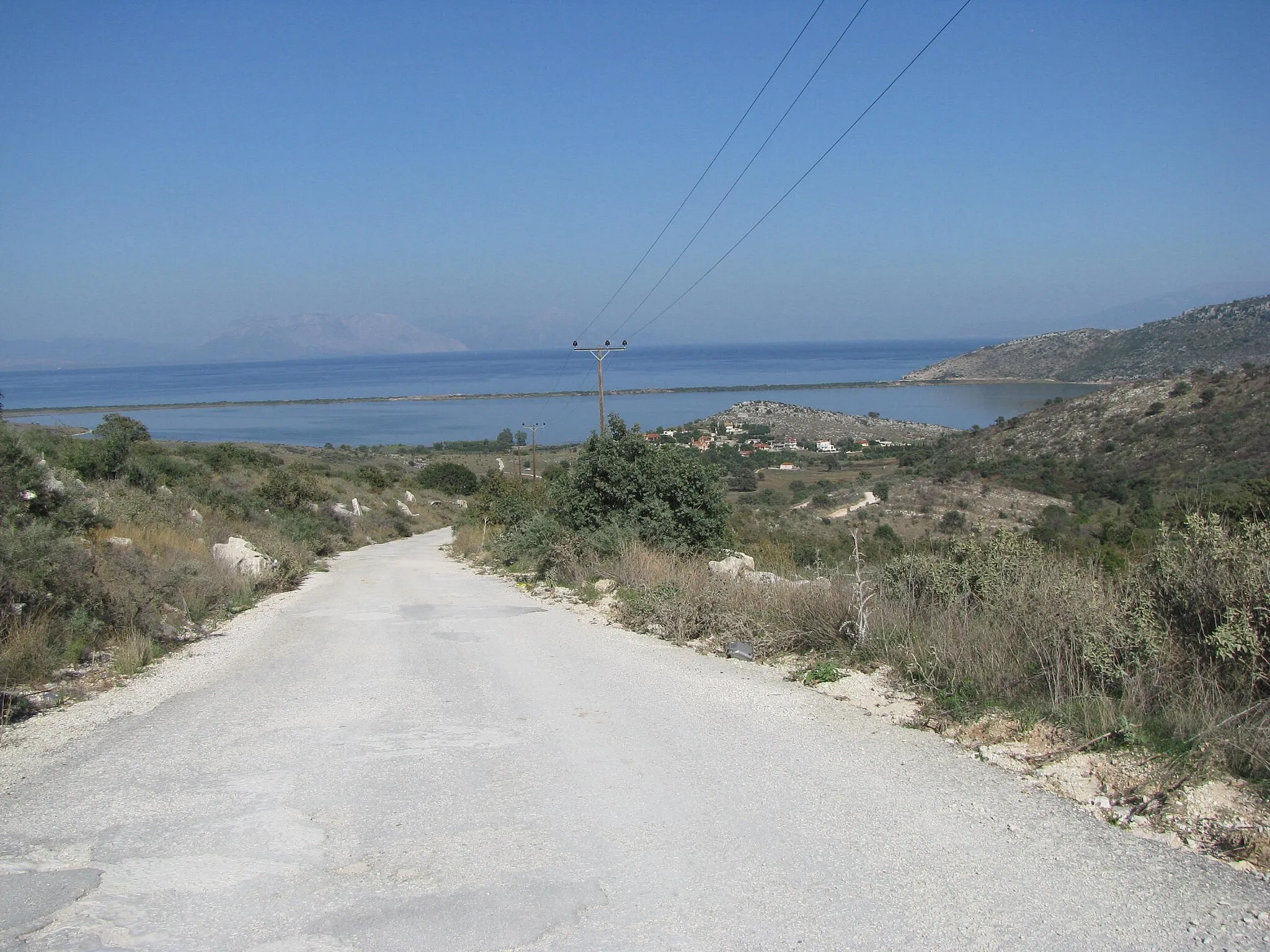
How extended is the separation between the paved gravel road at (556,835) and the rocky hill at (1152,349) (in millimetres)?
48205

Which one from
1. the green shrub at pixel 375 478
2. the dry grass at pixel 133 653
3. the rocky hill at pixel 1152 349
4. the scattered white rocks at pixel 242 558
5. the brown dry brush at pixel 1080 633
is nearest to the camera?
the brown dry brush at pixel 1080 633

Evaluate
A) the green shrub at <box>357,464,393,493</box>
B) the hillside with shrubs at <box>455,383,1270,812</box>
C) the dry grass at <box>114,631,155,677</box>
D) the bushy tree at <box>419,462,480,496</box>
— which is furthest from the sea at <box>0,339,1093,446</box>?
the dry grass at <box>114,631,155,677</box>

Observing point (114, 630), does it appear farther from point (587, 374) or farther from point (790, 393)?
point (587, 374)

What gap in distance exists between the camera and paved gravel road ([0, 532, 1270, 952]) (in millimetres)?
3730

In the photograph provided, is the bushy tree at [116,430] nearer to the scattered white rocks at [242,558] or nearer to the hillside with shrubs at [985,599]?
the scattered white rocks at [242,558]

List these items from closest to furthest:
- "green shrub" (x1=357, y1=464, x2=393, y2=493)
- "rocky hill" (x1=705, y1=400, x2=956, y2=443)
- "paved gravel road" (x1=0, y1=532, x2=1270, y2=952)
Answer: "paved gravel road" (x1=0, y1=532, x2=1270, y2=952) < "green shrub" (x1=357, y1=464, x2=393, y2=493) < "rocky hill" (x1=705, y1=400, x2=956, y2=443)

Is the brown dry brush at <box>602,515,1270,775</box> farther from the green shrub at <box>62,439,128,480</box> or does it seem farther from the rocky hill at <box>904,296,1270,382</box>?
the rocky hill at <box>904,296,1270,382</box>

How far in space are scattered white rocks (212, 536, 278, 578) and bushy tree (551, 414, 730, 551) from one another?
609 cm

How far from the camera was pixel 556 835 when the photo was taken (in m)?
4.68

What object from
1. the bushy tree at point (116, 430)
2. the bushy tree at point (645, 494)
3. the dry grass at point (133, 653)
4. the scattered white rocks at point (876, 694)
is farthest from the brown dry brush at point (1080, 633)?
the bushy tree at point (116, 430)

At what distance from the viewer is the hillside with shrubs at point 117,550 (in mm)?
8836

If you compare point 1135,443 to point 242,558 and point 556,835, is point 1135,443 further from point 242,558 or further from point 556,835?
point 556,835

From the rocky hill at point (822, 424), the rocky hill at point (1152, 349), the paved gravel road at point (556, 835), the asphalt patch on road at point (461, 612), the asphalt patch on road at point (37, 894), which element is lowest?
the rocky hill at point (822, 424)

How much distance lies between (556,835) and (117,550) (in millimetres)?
10080
